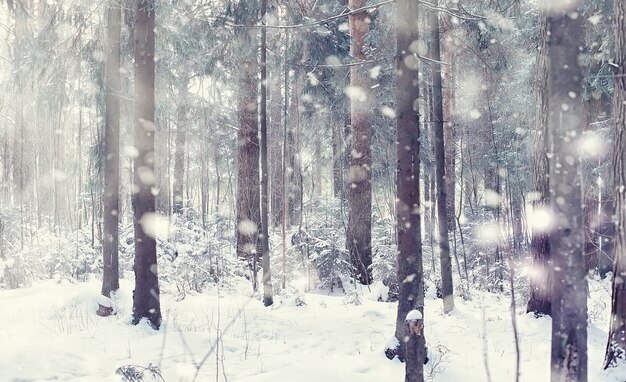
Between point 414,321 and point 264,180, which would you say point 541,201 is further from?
point 264,180

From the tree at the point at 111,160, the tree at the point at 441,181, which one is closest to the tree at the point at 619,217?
the tree at the point at 441,181

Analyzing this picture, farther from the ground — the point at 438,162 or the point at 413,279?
the point at 438,162

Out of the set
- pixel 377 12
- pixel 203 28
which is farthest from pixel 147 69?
pixel 377 12

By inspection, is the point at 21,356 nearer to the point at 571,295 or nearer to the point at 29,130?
the point at 571,295

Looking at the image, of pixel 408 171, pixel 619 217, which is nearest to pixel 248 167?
pixel 408 171

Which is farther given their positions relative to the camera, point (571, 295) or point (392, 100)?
point (392, 100)

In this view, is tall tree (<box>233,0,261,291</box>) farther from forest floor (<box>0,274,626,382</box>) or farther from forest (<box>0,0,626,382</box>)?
forest floor (<box>0,274,626,382</box>)

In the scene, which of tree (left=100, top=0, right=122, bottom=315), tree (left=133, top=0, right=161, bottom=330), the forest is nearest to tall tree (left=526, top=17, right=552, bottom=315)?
the forest

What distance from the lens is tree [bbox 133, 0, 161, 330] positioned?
8141 mm

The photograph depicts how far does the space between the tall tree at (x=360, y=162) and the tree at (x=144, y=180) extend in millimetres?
5377

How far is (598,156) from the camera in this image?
13258 mm

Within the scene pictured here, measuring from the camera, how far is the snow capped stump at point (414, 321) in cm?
523

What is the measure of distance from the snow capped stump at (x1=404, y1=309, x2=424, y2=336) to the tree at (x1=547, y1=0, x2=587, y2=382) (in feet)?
4.81

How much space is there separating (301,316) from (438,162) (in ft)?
12.0
